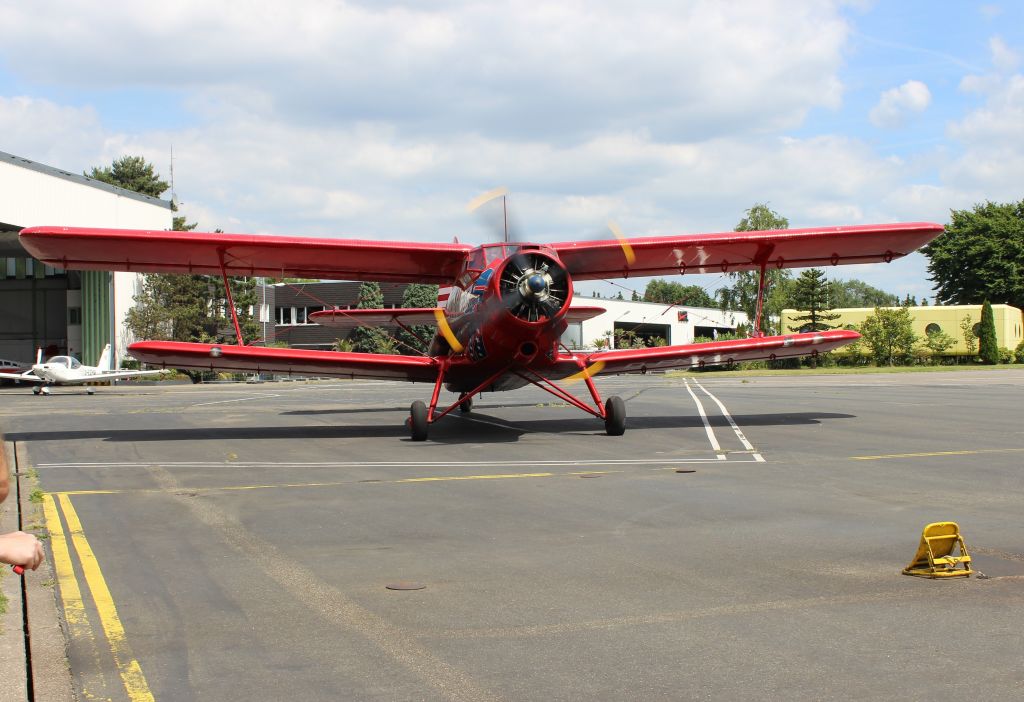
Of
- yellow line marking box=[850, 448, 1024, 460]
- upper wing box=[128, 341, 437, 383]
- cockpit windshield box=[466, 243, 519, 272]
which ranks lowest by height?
yellow line marking box=[850, 448, 1024, 460]

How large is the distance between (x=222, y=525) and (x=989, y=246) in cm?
9190

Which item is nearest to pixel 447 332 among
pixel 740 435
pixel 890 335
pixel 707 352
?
pixel 707 352

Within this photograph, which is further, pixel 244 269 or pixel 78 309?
pixel 78 309

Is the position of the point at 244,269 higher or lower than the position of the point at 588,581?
higher

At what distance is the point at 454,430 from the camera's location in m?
17.5

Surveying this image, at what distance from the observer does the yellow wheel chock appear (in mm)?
5703

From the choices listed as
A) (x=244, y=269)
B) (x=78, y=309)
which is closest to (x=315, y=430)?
(x=244, y=269)

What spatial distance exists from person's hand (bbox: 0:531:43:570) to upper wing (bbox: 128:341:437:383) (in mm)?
13330

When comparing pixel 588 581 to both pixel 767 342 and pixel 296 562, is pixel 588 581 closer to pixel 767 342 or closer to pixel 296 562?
pixel 296 562

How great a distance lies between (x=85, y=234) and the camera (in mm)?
15391

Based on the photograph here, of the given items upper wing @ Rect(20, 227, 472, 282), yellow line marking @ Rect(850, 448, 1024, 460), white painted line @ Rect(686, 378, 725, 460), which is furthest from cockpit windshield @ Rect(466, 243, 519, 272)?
yellow line marking @ Rect(850, 448, 1024, 460)

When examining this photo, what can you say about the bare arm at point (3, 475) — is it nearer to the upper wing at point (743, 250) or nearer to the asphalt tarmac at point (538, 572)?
the asphalt tarmac at point (538, 572)

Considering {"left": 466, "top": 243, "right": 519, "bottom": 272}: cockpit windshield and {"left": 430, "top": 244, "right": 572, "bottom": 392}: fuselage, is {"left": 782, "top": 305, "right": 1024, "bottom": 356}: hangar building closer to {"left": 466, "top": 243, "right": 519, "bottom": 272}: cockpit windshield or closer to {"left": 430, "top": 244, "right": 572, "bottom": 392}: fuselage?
{"left": 430, "top": 244, "right": 572, "bottom": 392}: fuselage

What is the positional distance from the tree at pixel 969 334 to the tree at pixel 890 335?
14.8 ft
